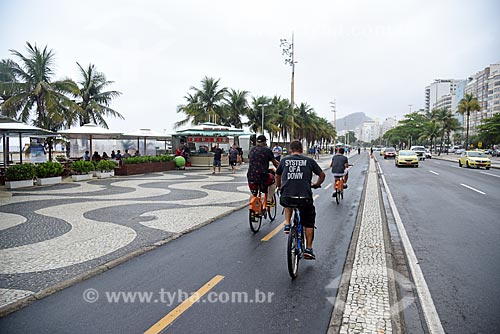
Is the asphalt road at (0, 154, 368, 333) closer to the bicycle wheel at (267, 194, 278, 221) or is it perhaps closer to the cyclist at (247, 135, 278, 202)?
the cyclist at (247, 135, 278, 202)

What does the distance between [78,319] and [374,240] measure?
199 inches

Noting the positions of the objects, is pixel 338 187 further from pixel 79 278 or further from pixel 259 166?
pixel 79 278

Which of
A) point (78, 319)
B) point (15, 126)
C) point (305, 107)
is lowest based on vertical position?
point (78, 319)

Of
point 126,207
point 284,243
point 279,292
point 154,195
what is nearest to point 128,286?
point 279,292

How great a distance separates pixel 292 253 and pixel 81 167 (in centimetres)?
1499

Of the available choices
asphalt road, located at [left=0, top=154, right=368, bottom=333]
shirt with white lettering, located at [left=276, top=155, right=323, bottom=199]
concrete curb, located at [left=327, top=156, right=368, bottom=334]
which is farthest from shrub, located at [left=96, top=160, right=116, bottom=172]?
shirt with white lettering, located at [left=276, top=155, right=323, bottom=199]

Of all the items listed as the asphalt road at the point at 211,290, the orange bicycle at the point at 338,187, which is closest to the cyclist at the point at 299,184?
the asphalt road at the point at 211,290

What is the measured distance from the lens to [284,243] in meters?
6.43

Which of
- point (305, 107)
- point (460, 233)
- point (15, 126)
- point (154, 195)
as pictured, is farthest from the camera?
point (305, 107)

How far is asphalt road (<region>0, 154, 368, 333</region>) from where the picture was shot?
11.6 ft

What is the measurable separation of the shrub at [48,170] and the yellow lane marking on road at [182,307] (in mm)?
12859

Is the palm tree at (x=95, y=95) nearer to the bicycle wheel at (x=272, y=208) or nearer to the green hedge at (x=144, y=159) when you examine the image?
the green hedge at (x=144, y=159)

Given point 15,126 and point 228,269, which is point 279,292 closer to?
point 228,269

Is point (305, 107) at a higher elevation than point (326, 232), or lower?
higher
